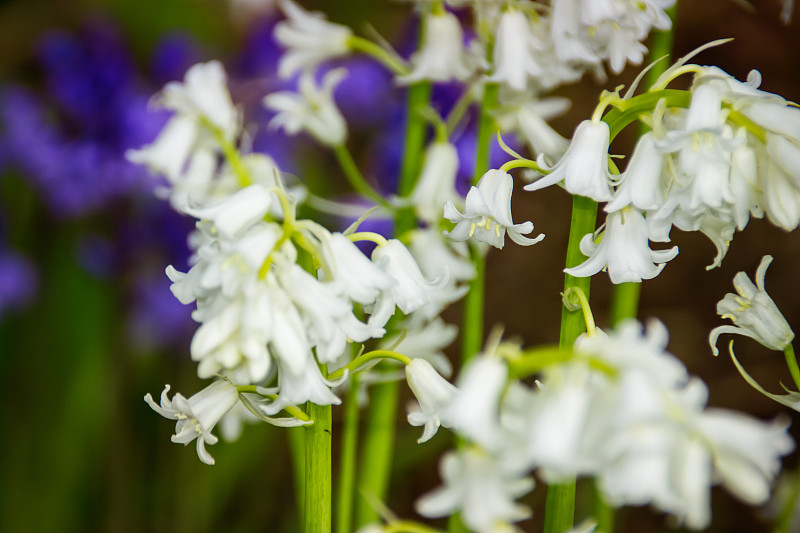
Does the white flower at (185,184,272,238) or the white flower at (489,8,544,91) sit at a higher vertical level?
the white flower at (185,184,272,238)

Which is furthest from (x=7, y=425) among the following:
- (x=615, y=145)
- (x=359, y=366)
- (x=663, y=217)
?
(x=615, y=145)

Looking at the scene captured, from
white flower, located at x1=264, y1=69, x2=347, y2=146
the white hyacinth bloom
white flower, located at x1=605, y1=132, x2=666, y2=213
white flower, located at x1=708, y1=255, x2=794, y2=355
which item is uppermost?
white flower, located at x1=605, y1=132, x2=666, y2=213

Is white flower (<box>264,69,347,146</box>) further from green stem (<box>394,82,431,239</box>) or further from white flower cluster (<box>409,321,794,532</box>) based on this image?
white flower cluster (<box>409,321,794,532</box>)

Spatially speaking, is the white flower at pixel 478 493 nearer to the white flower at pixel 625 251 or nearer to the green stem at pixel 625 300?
the white flower at pixel 625 251

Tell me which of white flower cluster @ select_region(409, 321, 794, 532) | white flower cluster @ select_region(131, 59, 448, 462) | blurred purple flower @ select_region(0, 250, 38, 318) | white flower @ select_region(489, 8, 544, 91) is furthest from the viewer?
blurred purple flower @ select_region(0, 250, 38, 318)

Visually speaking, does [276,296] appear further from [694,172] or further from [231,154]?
[231,154]

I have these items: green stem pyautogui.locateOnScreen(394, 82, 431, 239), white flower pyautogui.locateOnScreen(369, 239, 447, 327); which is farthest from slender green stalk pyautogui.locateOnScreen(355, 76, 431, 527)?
white flower pyautogui.locateOnScreen(369, 239, 447, 327)
